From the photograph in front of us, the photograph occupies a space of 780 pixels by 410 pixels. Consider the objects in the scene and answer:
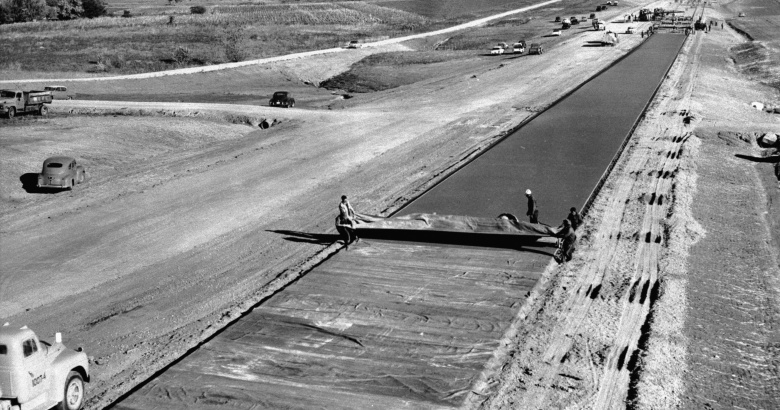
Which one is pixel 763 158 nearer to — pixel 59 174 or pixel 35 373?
pixel 59 174

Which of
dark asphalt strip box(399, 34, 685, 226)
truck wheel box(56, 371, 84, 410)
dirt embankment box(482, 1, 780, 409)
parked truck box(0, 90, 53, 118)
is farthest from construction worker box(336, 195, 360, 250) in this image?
parked truck box(0, 90, 53, 118)

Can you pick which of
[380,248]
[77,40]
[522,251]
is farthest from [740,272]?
[77,40]

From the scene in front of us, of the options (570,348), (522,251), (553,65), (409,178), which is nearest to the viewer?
(570,348)

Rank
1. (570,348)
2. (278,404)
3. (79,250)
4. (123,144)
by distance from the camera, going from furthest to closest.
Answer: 1. (123,144)
2. (79,250)
3. (570,348)
4. (278,404)

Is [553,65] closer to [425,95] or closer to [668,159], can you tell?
[425,95]

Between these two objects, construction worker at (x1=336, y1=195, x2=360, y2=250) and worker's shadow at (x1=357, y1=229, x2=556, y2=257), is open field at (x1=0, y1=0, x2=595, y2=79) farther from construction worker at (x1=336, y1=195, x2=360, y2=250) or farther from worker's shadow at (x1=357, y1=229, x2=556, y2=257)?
worker's shadow at (x1=357, y1=229, x2=556, y2=257)

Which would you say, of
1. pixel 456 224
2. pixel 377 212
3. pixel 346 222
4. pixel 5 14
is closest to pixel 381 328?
pixel 346 222

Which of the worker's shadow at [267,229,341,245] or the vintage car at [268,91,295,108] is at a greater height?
the vintage car at [268,91,295,108]
